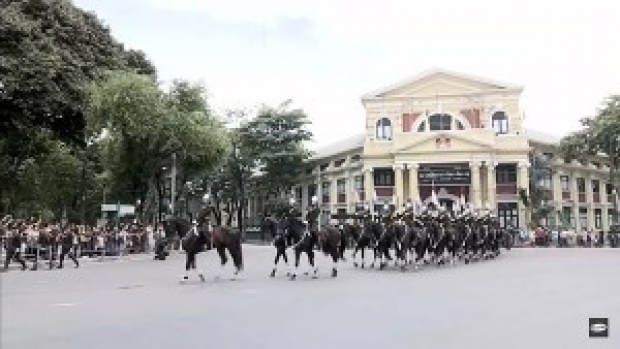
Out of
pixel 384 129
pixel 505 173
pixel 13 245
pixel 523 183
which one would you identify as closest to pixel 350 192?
pixel 384 129

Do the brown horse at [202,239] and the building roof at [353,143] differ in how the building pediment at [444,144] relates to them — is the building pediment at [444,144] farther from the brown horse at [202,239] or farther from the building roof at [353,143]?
the brown horse at [202,239]

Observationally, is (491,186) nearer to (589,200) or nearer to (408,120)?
(408,120)

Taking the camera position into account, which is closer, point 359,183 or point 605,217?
point 359,183

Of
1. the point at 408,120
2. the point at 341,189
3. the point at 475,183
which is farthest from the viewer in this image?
the point at 341,189

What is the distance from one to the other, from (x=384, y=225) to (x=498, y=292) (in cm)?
820

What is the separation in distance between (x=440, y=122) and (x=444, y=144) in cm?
266

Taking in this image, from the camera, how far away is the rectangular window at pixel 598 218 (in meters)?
67.3

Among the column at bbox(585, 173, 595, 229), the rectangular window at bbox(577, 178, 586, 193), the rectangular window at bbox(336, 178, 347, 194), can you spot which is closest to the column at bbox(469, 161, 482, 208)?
the rectangular window at bbox(577, 178, 586, 193)

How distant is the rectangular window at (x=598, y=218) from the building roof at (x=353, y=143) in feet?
24.1

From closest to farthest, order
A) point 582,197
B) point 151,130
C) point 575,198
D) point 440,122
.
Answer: point 151,130 < point 440,122 < point 575,198 < point 582,197

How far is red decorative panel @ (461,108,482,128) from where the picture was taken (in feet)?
202

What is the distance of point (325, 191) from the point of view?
7194cm

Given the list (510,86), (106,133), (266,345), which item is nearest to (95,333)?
(266,345)

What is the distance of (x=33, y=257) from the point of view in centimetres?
2750
